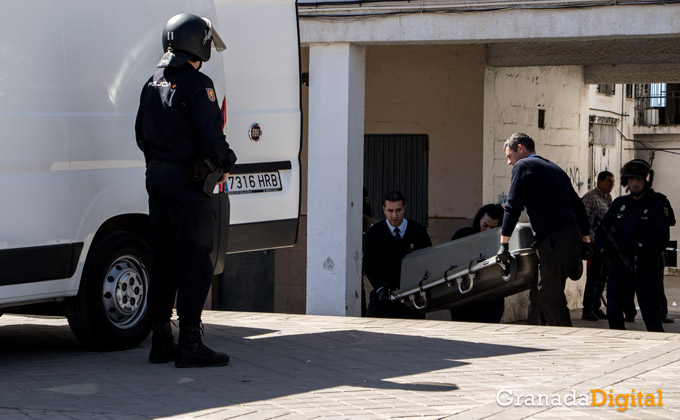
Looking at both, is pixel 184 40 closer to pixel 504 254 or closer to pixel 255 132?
pixel 255 132

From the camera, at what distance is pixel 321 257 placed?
11.6 meters

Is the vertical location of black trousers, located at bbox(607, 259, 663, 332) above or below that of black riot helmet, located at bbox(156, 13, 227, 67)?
below

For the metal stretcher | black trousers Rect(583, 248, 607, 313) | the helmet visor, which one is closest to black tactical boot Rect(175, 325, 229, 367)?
the helmet visor

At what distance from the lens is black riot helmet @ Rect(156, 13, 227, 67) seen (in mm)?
7234

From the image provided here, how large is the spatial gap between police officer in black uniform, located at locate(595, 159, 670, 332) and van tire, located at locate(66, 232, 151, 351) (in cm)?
545

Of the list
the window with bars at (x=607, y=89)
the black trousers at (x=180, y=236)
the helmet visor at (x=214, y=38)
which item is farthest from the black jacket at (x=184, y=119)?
the window with bars at (x=607, y=89)

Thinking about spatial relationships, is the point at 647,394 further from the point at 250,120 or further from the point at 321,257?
the point at 321,257

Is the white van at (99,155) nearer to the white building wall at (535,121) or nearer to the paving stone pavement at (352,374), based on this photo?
the paving stone pavement at (352,374)

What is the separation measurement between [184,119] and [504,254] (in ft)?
12.0

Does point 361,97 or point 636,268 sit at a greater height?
point 361,97

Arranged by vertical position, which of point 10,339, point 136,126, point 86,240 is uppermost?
point 136,126

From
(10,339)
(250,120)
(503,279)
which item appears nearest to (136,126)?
(250,120)

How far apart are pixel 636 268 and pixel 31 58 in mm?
6823

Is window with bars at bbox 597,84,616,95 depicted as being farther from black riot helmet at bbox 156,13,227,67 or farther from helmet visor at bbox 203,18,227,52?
black riot helmet at bbox 156,13,227,67
